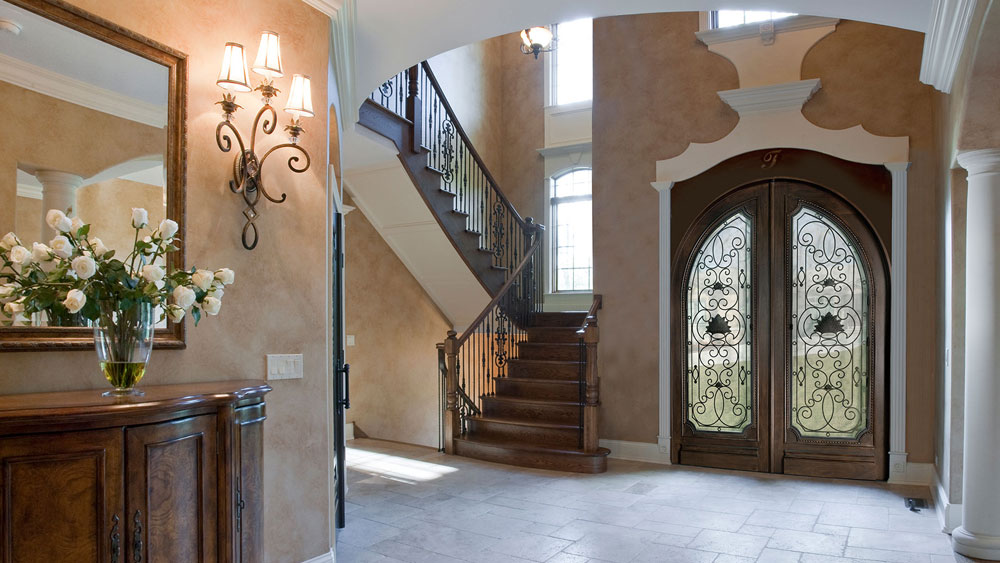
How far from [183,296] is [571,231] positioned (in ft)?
25.8

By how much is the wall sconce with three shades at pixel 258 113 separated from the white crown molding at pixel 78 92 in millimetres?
266

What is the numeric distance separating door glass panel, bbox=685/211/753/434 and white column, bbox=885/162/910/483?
1.05m

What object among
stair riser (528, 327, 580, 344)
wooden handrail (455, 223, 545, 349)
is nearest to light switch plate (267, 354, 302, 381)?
wooden handrail (455, 223, 545, 349)

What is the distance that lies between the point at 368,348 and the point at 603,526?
4948 mm

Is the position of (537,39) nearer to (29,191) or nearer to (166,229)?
(166,229)

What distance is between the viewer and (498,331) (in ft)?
23.4

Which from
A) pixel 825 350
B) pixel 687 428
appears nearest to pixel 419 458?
pixel 687 428

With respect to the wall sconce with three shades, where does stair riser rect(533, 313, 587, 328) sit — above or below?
below

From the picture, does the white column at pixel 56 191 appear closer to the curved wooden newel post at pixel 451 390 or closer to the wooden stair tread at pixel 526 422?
the curved wooden newel post at pixel 451 390

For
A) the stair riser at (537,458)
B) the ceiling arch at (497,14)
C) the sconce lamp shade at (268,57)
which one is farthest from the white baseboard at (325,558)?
the ceiling arch at (497,14)

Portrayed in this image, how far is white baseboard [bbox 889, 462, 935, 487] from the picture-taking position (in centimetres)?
516

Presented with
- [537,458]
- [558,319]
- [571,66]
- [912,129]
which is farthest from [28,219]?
[571,66]

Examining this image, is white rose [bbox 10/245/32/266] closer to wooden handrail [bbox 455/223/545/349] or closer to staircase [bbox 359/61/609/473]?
staircase [bbox 359/61/609/473]

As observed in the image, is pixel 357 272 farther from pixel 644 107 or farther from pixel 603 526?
pixel 603 526
